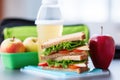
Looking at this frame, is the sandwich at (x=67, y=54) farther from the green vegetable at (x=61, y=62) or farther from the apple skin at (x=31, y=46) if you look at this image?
the apple skin at (x=31, y=46)

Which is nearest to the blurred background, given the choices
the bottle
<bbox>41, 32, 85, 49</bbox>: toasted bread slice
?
the bottle

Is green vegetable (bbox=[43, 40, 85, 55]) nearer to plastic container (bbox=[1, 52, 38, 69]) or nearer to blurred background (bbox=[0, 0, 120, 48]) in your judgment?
plastic container (bbox=[1, 52, 38, 69])

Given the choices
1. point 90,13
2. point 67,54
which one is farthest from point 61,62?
point 90,13

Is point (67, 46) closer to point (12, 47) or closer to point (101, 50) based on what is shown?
point (101, 50)

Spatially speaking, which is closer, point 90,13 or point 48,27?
point 48,27

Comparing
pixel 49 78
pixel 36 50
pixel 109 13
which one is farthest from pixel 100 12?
pixel 49 78
